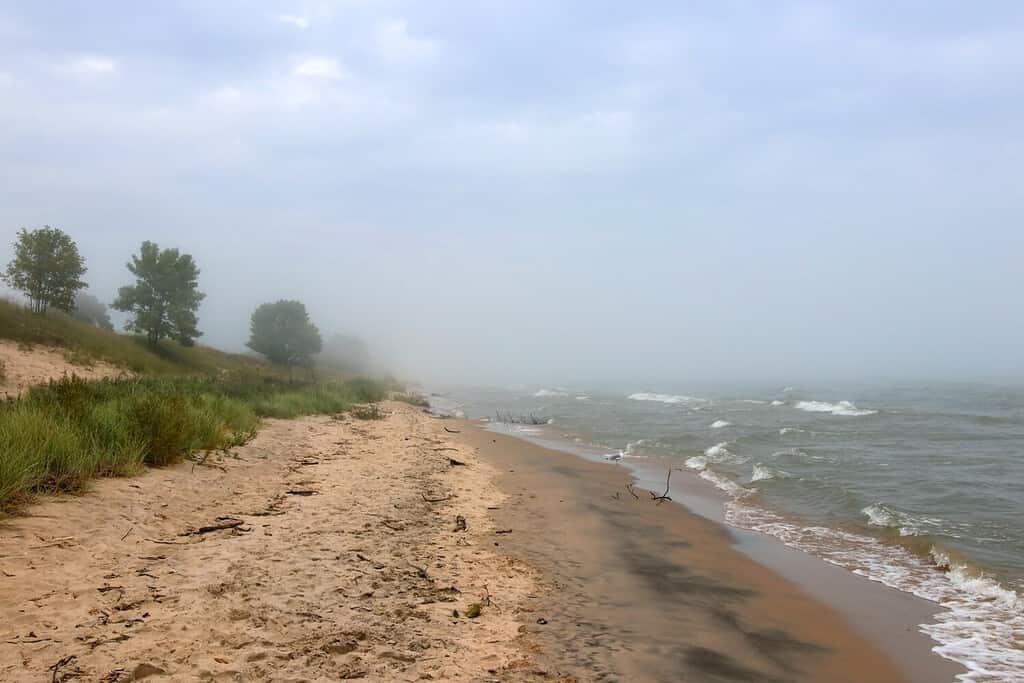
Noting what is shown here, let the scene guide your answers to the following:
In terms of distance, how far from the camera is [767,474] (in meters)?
16.7

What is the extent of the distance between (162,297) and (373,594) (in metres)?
49.0

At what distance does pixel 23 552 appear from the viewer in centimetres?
563

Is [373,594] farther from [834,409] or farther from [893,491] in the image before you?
[834,409]

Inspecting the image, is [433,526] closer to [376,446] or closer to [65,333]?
[376,446]

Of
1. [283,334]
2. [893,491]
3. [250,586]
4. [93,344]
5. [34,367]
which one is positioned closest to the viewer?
[250,586]

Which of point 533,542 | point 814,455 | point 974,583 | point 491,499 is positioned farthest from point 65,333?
point 974,583

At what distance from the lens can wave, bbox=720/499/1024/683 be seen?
20.6 feet

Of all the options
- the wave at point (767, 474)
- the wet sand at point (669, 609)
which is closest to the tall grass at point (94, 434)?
the wet sand at point (669, 609)

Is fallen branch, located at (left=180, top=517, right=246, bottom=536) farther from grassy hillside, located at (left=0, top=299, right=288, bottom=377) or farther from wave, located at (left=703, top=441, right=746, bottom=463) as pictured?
grassy hillside, located at (left=0, top=299, right=288, bottom=377)

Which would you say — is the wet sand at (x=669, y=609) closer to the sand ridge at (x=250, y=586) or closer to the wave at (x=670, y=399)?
the sand ridge at (x=250, y=586)

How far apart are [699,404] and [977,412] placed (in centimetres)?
1707

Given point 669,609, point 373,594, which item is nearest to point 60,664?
point 373,594

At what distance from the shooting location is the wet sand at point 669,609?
5.47 m

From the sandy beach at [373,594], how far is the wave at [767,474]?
5.97 m
